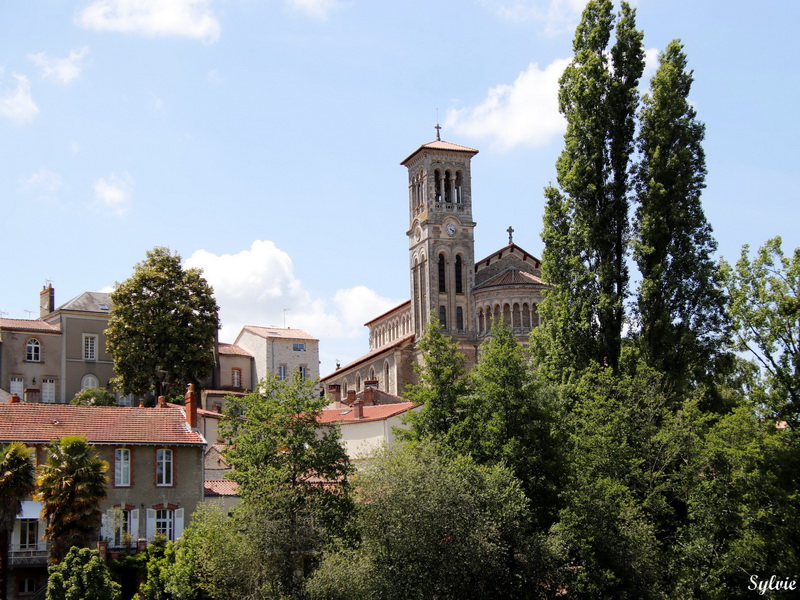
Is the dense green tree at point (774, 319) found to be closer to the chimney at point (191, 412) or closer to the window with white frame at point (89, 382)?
the chimney at point (191, 412)

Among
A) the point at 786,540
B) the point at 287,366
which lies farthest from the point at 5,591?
the point at 287,366

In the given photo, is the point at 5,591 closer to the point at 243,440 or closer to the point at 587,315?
the point at 243,440

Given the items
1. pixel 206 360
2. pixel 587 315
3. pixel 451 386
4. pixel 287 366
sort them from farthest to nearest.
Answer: pixel 287 366 < pixel 206 360 < pixel 587 315 < pixel 451 386

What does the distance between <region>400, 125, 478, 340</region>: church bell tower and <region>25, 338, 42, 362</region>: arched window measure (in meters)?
26.3

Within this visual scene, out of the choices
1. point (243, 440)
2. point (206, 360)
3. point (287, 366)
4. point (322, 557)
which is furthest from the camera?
point (287, 366)

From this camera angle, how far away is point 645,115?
35.7 meters

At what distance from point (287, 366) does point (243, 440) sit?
118ft

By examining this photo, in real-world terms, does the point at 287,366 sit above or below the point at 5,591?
above

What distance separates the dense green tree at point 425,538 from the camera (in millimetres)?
26078

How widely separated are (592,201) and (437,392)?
9.54 meters

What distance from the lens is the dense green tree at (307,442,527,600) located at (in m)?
26.1

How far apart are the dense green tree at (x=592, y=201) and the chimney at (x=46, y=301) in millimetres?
38804

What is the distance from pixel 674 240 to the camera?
114ft

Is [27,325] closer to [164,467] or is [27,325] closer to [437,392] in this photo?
[164,467]
